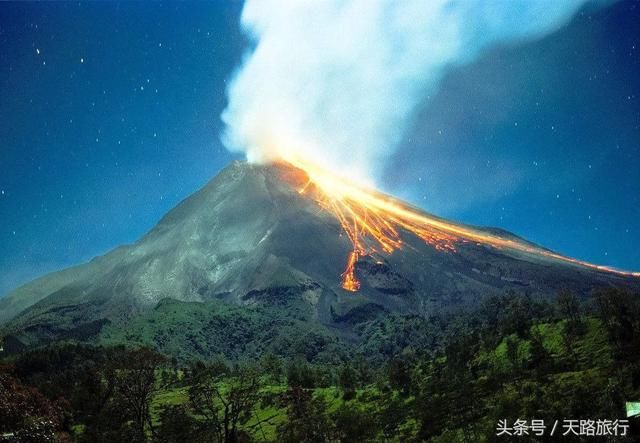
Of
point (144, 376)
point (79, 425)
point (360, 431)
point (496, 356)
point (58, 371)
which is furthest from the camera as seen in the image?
point (58, 371)

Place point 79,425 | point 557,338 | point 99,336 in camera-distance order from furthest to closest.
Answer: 1. point 99,336
2. point 79,425
3. point 557,338

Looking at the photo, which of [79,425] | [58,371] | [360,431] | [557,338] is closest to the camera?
[360,431]

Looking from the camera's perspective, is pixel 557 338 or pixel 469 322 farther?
pixel 469 322

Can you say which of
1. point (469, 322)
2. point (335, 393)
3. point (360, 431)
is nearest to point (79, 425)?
point (335, 393)

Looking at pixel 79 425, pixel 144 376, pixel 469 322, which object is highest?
pixel 469 322

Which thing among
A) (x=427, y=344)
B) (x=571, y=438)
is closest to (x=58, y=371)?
(x=427, y=344)

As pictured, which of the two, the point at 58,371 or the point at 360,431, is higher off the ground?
the point at 58,371

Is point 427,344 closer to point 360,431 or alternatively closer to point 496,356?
point 496,356

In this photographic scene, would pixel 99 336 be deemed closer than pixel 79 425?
No

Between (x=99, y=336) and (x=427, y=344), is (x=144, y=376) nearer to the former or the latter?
(x=427, y=344)
